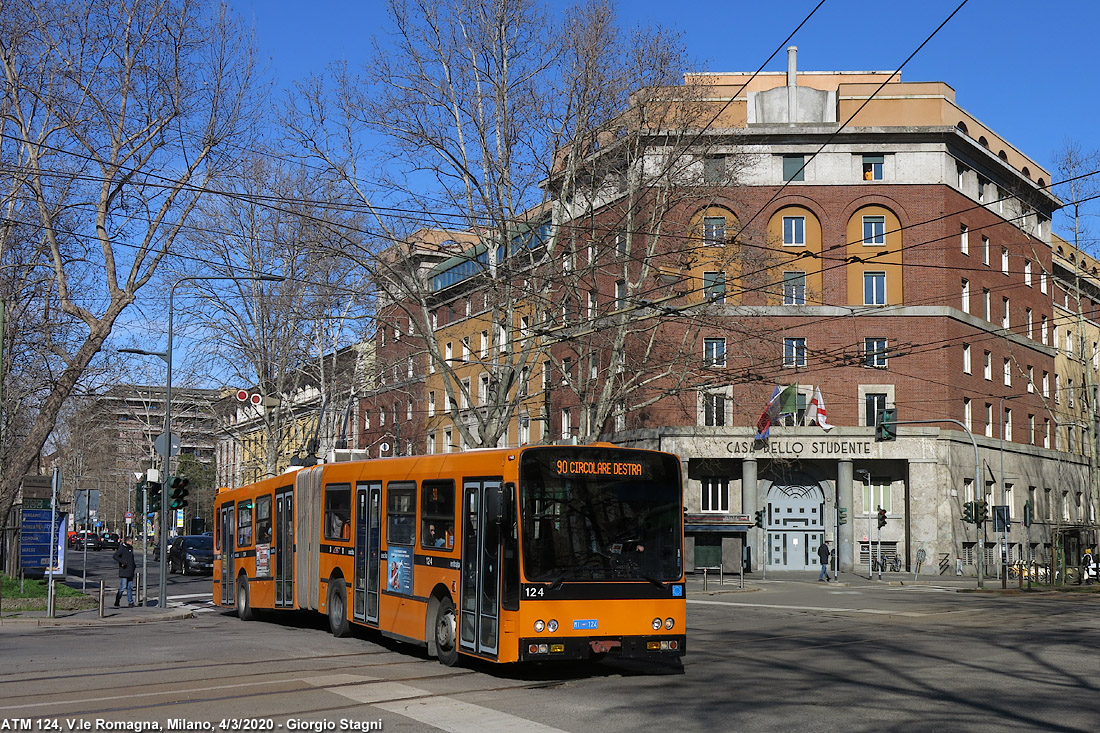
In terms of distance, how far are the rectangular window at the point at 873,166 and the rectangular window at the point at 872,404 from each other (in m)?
9.73

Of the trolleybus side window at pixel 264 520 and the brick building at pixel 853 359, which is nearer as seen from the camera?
the trolleybus side window at pixel 264 520

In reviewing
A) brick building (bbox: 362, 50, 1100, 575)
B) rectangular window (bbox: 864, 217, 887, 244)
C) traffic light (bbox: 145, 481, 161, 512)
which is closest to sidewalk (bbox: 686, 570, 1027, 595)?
brick building (bbox: 362, 50, 1100, 575)

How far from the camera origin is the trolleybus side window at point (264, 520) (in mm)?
23266

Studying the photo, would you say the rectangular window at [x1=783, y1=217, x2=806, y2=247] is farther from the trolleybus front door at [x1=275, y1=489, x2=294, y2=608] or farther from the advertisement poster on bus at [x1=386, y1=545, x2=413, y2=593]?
the advertisement poster on bus at [x1=386, y1=545, x2=413, y2=593]

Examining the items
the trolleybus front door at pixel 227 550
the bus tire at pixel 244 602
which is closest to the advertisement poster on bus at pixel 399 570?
the bus tire at pixel 244 602

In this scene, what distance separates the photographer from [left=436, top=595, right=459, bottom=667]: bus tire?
48.8 ft

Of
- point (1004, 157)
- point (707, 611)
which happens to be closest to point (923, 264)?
point (1004, 157)

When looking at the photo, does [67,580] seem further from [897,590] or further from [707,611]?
[897,590]

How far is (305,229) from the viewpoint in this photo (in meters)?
34.3

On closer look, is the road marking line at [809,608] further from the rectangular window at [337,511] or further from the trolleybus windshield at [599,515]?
the trolleybus windshield at [599,515]

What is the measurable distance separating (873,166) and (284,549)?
37.3 meters

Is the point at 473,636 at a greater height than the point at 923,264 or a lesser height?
lesser

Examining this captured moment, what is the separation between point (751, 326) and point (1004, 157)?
2098cm

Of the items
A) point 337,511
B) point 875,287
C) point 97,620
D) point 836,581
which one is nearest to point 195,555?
point 97,620
